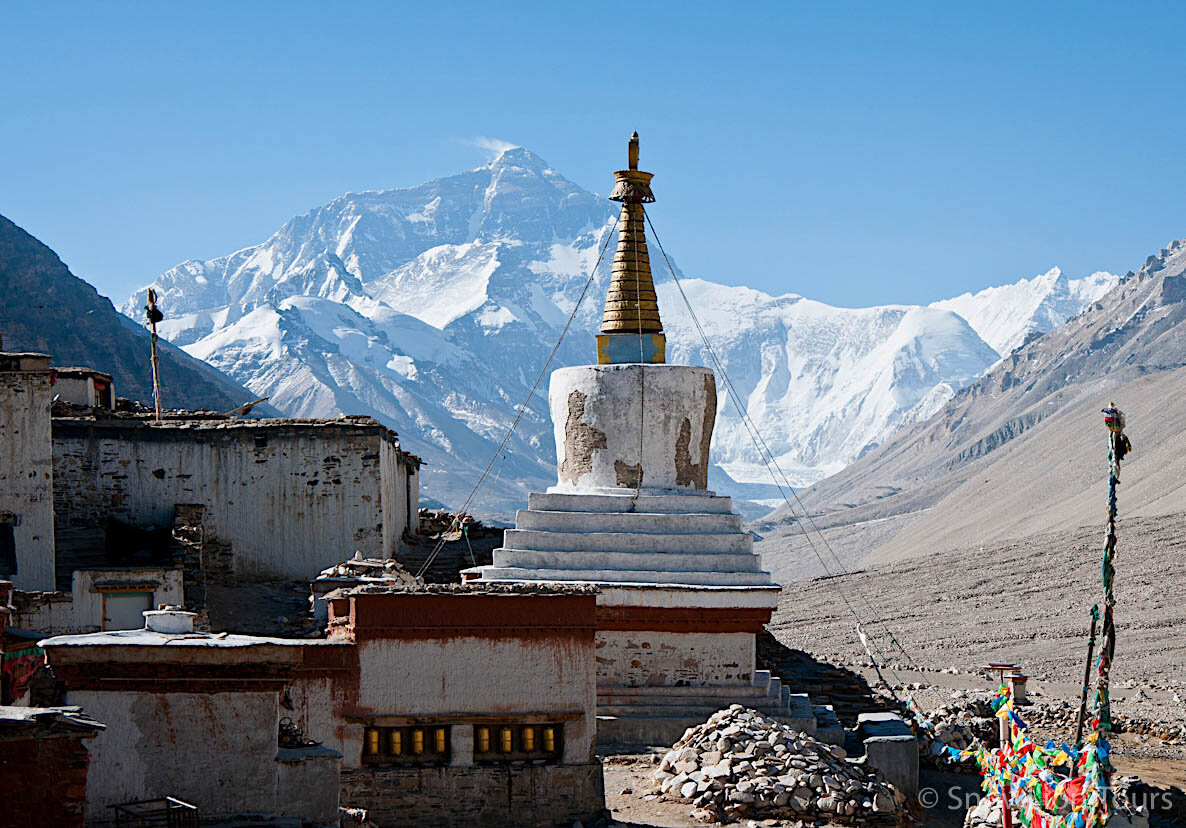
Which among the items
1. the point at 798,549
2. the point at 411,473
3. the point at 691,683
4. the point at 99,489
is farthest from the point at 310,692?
the point at 798,549

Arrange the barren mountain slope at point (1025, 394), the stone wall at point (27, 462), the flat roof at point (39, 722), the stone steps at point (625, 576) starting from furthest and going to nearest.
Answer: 1. the barren mountain slope at point (1025, 394)
2. the stone wall at point (27, 462)
3. the stone steps at point (625, 576)
4. the flat roof at point (39, 722)

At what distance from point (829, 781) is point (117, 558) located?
11.7 metres

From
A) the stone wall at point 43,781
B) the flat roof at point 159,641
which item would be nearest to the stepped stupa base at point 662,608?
the flat roof at point 159,641

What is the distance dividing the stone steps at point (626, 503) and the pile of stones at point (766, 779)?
500cm

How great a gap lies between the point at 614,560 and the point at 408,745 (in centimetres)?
678

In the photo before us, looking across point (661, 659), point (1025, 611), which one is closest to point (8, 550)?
point (661, 659)

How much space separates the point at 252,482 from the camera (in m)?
24.2

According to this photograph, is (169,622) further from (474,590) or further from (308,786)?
(474,590)

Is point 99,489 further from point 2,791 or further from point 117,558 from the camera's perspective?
point 2,791

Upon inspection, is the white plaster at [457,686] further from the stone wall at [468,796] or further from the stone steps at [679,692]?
the stone steps at [679,692]

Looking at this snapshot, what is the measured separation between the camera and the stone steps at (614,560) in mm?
20781

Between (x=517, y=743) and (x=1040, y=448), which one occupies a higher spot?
(x=1040, y=448)

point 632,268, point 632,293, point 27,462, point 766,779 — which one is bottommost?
point 766,779

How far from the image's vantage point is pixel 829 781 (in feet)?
51.5
